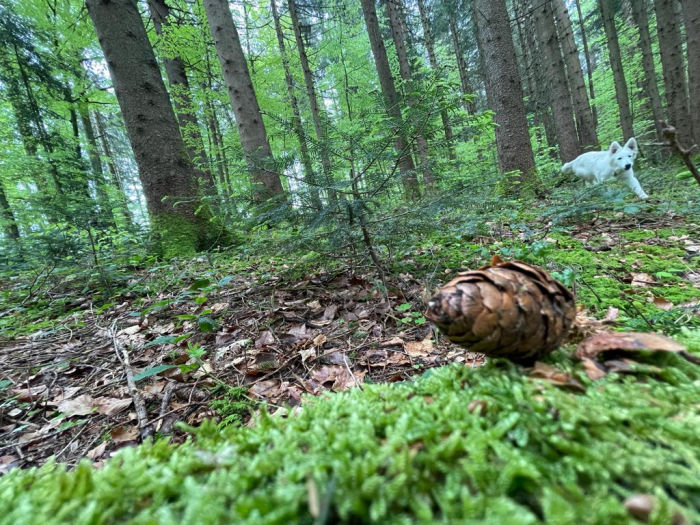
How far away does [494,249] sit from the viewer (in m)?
3.13

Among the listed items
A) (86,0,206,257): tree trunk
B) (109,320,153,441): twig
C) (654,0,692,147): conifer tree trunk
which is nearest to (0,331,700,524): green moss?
(109,320,153,441): twig

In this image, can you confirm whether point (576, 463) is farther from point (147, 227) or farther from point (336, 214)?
point (147, 227)

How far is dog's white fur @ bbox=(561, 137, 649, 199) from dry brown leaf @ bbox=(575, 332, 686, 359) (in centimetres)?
499

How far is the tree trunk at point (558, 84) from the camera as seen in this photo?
7.11 meters

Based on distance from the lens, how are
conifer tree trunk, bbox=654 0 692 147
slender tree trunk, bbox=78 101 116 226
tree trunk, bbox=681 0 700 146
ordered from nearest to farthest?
slender tree trunk, bbox=78 101 116 226 < tree trunk, bbox=681 0 700 146 < conifer tree trunk, bbox=654 0 692 147

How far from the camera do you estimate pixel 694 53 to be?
6793mm

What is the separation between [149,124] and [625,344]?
18.7 ft

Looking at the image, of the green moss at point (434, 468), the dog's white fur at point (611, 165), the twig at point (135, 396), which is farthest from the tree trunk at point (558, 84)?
the twig at point (135, 396)

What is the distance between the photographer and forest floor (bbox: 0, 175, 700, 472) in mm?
1680

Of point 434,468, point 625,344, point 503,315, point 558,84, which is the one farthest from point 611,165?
point 434,468

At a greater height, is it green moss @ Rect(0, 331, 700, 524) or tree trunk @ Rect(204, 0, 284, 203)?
tree trunk @ Rect(204, 0, 284, 203)

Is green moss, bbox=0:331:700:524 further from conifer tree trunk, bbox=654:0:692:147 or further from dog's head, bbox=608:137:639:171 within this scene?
conifer tree trunk, bbox=654:0:692:147

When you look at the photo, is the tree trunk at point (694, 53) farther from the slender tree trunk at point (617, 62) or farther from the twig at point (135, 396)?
the twig at point (135, 396)

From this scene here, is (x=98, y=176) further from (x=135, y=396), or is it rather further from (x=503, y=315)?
(x=503, y=315)
